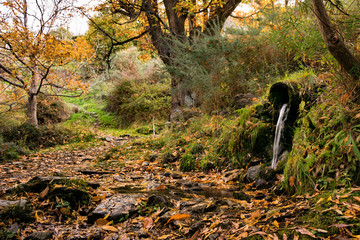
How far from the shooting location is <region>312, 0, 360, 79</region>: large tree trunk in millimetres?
2195

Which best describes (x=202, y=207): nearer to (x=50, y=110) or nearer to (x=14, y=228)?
(x=14, y=228)

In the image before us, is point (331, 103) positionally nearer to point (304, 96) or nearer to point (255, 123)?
point (304, 96)

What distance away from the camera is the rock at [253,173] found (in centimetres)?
362

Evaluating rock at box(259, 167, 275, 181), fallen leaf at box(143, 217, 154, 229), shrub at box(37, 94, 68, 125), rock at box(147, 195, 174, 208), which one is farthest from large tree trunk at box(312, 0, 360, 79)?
shrub at box(37, 94, 68, 125)

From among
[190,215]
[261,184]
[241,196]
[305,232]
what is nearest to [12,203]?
[190,215]

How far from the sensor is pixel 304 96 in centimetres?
364

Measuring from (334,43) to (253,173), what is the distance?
212 centimetres

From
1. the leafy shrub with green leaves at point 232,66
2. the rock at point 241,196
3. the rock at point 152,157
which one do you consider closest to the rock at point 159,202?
the rock at point 241,196

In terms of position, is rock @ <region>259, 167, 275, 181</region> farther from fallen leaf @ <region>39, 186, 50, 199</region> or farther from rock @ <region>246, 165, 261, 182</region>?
fallen leaf @ <region>39, 186, 50, 199</region>

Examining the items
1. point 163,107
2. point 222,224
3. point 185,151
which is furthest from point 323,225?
point 163,107

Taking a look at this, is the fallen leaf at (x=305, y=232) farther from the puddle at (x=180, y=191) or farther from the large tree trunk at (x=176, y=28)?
the large tree trunk at (x=176, y=28)

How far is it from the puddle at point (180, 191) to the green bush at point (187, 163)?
112 centimetres

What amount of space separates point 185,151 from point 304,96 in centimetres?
272

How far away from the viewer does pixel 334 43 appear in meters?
2.26
